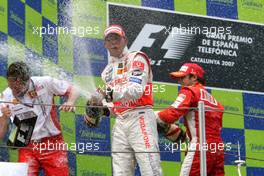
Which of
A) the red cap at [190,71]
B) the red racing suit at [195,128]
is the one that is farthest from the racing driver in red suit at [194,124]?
the red cap at [190,71]

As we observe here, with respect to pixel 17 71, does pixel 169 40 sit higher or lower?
higher

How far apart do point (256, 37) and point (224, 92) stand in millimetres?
580

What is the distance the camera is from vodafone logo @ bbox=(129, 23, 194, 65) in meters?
6.29

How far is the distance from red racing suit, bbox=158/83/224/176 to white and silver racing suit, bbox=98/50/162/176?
0.15 meters

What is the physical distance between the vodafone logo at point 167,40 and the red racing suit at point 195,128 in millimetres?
1302

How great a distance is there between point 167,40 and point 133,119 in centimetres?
169

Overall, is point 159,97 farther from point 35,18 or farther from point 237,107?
point 35,18

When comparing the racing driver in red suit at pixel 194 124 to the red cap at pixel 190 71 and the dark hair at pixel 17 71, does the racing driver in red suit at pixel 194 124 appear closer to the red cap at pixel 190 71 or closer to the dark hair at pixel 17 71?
the red cap at pixel 190 71

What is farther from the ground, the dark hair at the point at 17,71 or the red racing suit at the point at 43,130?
the dark hair at the point at 17,71

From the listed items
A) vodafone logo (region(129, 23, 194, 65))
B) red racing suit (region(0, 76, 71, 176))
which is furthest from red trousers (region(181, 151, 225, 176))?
vodafone logo (region(129, 23, 194, 65))

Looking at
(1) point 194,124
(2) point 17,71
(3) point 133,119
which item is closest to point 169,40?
(1) point 194,124

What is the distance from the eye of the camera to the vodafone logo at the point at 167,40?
629 cm

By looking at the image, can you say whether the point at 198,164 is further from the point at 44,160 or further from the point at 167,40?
the point at 167,40

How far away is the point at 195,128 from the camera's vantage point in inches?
195
